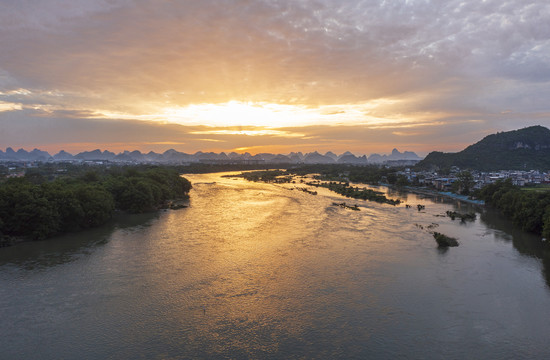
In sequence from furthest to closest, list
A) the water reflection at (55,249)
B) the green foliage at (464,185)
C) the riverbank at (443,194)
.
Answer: the green foliage at (464,185) → the riverbank at (443,194) → the water reflection at (55,249)

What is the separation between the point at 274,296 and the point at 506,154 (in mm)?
66508

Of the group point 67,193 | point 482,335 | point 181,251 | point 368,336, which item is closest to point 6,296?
point 181,251

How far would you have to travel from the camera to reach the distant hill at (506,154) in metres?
53.6

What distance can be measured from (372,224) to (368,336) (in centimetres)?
1020

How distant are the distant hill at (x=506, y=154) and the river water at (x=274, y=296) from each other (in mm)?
48057

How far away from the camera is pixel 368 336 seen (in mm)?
6633

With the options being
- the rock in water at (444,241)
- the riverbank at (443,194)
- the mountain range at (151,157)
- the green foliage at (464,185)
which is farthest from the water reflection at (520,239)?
the mountain range at (151,157)

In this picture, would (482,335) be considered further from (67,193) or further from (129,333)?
(67,193)

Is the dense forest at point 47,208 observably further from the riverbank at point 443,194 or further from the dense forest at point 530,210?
the riverbank at point 443,194

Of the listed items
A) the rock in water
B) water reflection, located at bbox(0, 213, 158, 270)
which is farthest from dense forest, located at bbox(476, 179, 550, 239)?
water reflection, located at bbox(0, 213, 158, 270)

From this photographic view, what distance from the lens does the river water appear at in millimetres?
6320

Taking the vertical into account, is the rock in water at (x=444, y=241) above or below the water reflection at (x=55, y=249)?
above

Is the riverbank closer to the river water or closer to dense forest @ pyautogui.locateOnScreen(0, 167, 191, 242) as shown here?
the river water

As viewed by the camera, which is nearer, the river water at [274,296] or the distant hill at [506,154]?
the river water at [274,296]
